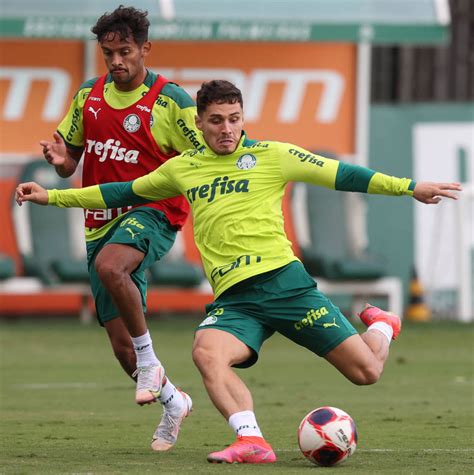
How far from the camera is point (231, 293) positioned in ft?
25.3

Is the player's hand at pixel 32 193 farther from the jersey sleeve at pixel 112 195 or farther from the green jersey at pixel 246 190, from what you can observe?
the green jersey at pixel 246 190

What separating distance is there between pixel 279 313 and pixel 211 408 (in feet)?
10.4

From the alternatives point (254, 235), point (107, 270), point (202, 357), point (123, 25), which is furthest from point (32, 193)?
point (202, 357)

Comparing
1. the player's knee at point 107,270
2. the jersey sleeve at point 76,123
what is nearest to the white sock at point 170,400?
the player's knee at point 107,270

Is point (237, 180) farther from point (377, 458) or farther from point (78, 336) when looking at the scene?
point (78, 336)

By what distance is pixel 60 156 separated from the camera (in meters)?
8.88

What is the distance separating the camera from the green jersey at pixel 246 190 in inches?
301

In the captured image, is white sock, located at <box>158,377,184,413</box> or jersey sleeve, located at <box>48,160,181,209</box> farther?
white sock, located at <box>158,377,184,413</box>

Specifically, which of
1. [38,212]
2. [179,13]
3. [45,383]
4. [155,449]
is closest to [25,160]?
[38,212]

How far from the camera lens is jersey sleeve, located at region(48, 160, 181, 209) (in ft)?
26.3

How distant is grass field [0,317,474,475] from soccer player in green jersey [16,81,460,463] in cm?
64

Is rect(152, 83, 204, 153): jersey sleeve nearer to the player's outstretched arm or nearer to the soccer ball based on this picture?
the player's outstretched arm

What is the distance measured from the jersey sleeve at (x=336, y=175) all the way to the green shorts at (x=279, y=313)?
0.50 metres

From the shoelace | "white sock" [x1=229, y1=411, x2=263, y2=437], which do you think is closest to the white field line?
the shoelace
